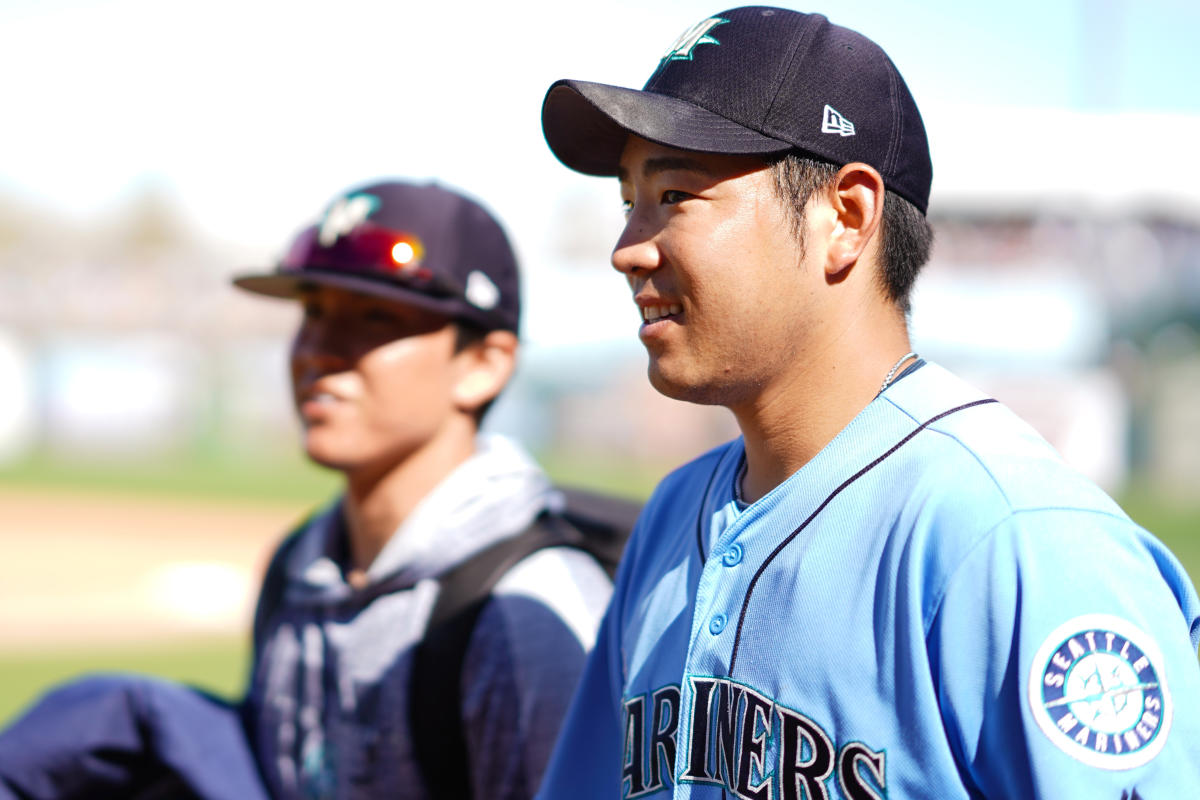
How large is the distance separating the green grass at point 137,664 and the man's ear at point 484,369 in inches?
184

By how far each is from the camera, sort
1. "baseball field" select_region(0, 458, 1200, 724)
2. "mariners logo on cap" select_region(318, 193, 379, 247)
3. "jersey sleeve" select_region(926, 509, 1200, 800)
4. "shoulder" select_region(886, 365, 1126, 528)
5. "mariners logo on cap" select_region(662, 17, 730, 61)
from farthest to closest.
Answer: "baseball field" select_region(0, 458, 1200, 724) < "mariners logo on cap" select_region(318, 193, 379, 247) < "mariners logo on cap" select_region(662, 17, 730, 61) < "shoulder" select_region(886, 365, 1126, 528) < "jersey sleeve" select_region(926, 509, 1200, 800)

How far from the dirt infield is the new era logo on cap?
4.67m

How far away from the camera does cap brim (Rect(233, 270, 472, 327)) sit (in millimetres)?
2482

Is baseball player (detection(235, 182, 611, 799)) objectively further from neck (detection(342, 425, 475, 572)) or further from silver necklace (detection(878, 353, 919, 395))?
silver necklace (detection(878, 353, 919, 395))

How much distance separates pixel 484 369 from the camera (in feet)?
8.87

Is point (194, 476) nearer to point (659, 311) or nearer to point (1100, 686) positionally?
point (659, 311)

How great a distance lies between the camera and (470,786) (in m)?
2.17

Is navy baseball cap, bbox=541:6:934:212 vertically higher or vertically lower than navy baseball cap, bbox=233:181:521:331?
Result: higher

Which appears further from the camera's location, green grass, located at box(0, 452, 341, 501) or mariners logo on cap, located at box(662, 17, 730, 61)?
green grass, located at box(0, 452, 341, 501)

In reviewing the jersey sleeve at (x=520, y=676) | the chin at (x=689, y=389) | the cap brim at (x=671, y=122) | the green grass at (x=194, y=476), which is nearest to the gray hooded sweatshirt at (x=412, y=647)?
the jersey sleeve at (x=520, y=676)

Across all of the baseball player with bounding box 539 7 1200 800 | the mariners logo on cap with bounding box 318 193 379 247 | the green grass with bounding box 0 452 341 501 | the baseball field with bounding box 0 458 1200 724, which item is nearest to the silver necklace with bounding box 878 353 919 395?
the baseball player with bounding box 539 7 1200 800

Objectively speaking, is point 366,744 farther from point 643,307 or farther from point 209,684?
point 209,684

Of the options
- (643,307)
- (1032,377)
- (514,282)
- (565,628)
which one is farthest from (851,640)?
(1032,377)

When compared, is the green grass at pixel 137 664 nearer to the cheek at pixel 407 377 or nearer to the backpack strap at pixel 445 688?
the cheek at pixel 407 377
